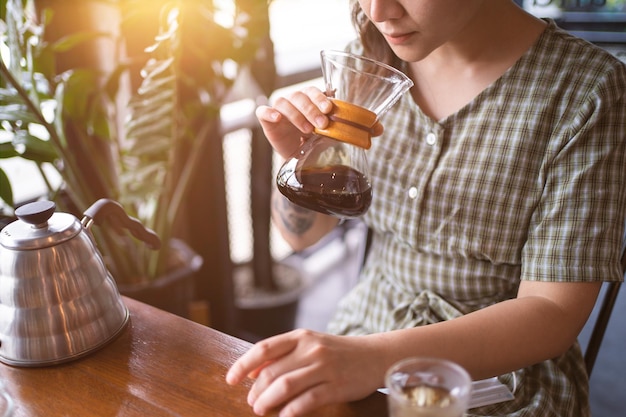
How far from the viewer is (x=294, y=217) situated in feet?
4.45

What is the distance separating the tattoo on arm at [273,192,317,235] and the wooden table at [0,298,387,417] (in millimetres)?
431

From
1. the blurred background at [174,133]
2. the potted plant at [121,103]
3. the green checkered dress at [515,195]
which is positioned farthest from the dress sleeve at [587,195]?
the potted plant at [121,103]

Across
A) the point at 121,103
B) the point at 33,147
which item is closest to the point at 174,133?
the point at 33,147

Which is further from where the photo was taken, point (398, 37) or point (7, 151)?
point (7, 151)

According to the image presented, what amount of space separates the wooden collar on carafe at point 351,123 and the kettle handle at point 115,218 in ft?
1.26

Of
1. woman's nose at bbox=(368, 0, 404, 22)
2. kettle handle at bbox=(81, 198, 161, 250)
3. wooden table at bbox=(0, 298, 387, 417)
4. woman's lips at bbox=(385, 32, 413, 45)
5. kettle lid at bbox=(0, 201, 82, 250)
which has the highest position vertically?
woman's nose at bbox=(368, 0, 404, 22)

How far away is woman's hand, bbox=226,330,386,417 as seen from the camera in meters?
0.75

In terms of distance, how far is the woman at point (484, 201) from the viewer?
3.05ft

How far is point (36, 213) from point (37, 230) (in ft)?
0.10

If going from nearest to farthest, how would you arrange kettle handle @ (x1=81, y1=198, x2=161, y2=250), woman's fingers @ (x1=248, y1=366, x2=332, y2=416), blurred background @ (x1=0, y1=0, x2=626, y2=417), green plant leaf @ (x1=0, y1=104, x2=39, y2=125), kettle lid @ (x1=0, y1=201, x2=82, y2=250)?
woman's fingers @ (x1=248, y1=366, x2=332, y2=416)
kettle lid @ (x1=0, y1=201, x2=82, y2=250)
kettle handle @ (x1=81, y1=198, x2=161, y2=250)
green plant leaf @ (x1=0, y1=104, x2=39, y2=125)
blurred background @ (x1=0, y1=0, x2=626, y2=417)

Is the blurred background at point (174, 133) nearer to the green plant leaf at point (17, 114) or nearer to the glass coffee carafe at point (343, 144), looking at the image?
the green plant leaf at point (17, 114)

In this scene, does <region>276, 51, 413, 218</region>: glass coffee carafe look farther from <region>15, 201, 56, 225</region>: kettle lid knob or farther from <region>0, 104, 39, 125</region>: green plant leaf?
<region>0, 104, 39, 125</region>: green plant leaf

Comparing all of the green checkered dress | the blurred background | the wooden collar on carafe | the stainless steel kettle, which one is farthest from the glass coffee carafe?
the blurred background

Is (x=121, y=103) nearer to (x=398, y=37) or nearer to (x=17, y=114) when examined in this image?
(x=17, y=114)
